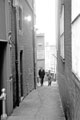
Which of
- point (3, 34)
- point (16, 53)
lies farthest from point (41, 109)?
point (3, 34)

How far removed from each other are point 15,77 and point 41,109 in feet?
5.46

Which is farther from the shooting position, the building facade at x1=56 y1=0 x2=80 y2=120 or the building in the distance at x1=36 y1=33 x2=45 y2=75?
the building in the distance at x1=36 y1=33 x2=45 y2=75

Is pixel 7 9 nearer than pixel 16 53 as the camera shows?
Yes

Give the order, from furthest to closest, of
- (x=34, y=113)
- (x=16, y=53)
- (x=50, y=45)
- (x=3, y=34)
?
(x=50, y=45)
(x=16, y=53)
(x=34, y=113)
(x=3, y=34)

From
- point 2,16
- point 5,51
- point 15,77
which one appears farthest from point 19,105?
point 2,16

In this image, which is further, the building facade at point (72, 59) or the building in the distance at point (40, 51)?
the building in the distance at point (40, 51)

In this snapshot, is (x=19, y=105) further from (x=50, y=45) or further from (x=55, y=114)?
(x=50, y=45)

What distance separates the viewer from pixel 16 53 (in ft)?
31.6

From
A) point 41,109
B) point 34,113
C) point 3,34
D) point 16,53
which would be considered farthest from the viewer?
point 16,53

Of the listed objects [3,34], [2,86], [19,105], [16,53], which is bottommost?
[19,105]

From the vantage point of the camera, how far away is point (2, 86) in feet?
26.3

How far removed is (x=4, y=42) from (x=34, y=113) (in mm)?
2602

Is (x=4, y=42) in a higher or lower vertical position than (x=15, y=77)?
higher

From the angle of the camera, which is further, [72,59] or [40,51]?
[40,51]
